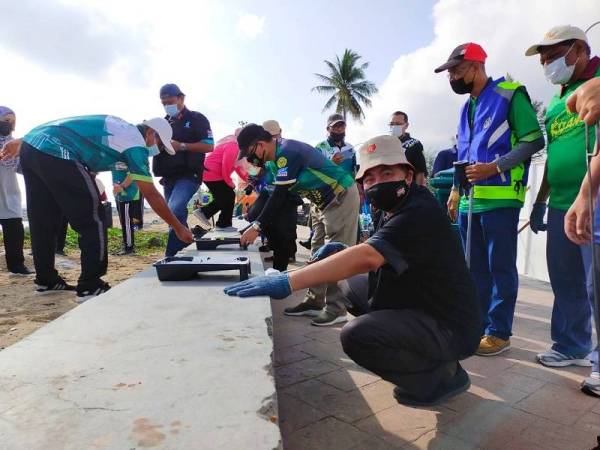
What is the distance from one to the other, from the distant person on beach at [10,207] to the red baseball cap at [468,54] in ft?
14.6

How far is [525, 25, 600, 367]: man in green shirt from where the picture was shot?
7.80ft

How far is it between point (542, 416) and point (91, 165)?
3.30 meters

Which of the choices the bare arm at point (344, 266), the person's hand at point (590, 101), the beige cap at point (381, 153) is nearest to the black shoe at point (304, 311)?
the bare arm at point (344, 266)

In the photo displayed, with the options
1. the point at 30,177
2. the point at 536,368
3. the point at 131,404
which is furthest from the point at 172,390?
the point at 30,177

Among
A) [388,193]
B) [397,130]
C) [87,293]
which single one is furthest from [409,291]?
[397,130]

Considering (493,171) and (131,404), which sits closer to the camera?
(131,404)

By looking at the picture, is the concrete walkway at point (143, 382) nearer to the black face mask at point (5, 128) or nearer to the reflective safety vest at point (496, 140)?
the reflective safety vest at point (496, 140)

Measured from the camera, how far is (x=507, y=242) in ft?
8.88

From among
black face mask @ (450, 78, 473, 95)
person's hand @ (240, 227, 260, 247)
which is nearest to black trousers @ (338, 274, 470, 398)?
black face mask @ (450, 78, 473, 95)

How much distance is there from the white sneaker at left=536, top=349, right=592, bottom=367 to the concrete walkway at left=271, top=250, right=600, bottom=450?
0.14 feet

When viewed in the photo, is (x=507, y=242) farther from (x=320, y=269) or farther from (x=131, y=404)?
(x=131, y=404)

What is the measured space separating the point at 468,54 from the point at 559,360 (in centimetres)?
191

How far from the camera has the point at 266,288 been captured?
2.03 metres

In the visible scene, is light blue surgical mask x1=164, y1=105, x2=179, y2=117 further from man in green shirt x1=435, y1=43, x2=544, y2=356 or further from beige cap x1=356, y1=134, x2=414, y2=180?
beige cap x1=356, y1=134, x2=414, y2=180
